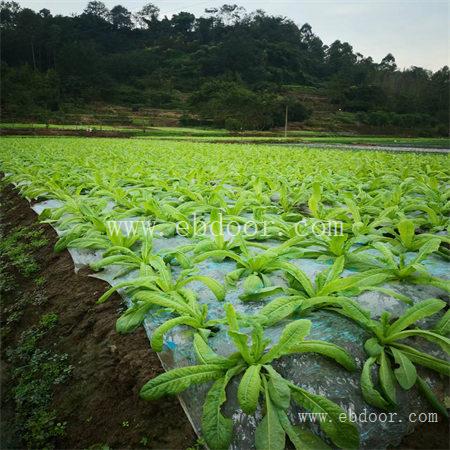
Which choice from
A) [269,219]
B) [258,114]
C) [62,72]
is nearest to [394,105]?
[258,114]

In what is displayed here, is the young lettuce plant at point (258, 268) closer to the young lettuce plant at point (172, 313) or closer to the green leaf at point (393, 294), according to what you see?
the young lettuce plant at point (172, 313)

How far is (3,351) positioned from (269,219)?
221cm

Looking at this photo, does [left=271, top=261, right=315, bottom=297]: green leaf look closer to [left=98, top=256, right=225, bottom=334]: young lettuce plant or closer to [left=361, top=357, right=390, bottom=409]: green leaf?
[left=98, top=256, right=225, bottom=334]: young lettuce plant

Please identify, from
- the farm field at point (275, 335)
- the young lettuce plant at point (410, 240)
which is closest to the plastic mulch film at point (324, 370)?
the farm field at point (275, 335)

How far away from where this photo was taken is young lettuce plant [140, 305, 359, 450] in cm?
121

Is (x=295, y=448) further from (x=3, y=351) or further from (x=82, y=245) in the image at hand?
(x=82, y=245)

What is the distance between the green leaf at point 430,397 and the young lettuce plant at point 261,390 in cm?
26

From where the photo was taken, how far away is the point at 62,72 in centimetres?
5878

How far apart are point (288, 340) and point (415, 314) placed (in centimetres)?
59

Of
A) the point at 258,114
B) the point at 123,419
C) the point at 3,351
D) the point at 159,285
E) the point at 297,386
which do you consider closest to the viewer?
the point at 297,386

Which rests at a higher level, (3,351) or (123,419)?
(123,419)

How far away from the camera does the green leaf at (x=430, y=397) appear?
4.31 ft

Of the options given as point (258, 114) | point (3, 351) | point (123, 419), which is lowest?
point (3, 351)

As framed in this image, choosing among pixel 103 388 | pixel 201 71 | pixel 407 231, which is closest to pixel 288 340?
pixel 103 388
